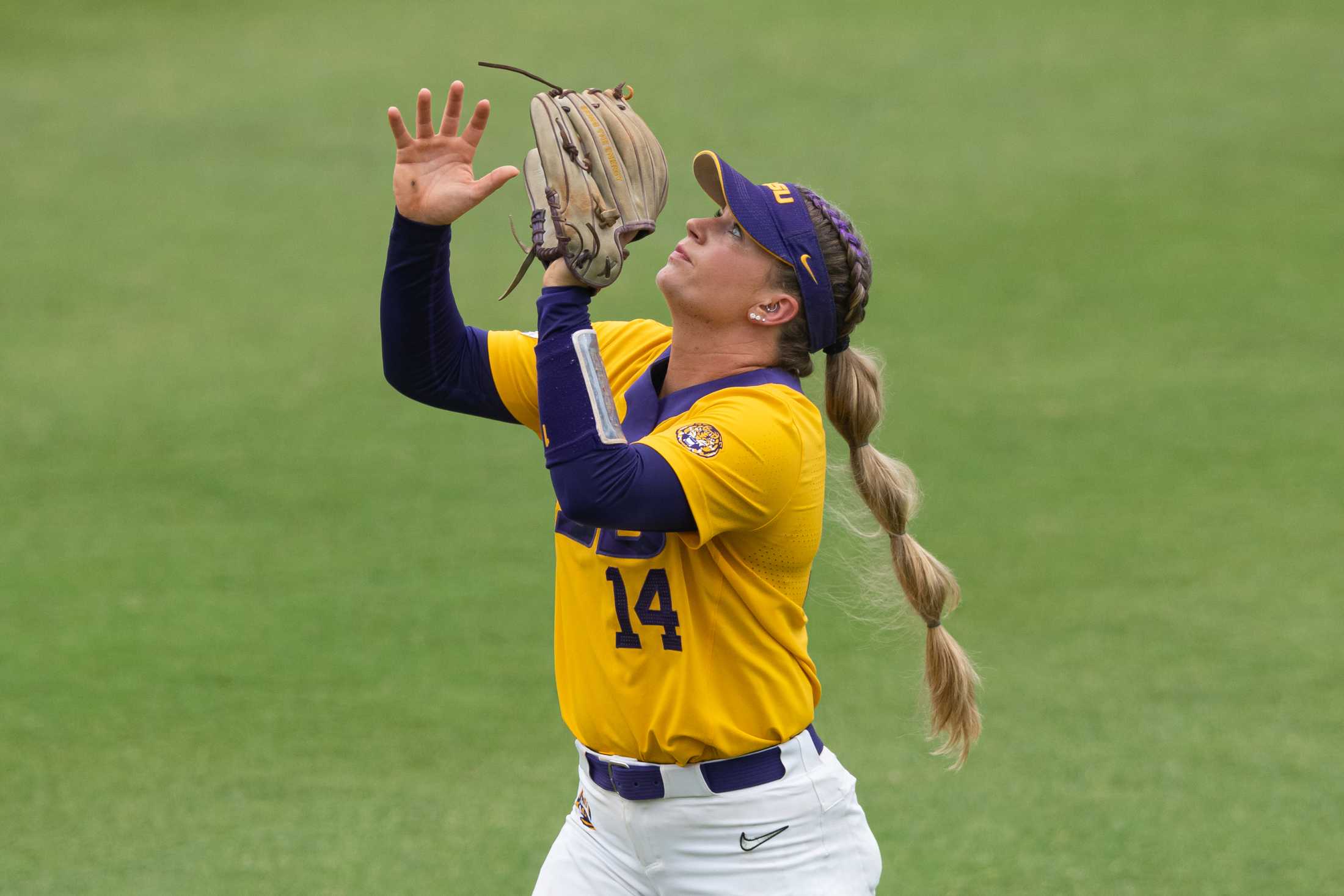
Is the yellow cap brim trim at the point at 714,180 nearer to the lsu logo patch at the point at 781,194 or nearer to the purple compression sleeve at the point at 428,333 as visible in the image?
the lsu logo patch at the point at 781,194

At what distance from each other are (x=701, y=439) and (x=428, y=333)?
0.87m

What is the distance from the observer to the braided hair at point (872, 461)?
3.50 metres

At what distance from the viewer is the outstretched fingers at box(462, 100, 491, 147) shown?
3.46 metres

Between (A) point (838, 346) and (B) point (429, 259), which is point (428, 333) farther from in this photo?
(A) point (838, 346)

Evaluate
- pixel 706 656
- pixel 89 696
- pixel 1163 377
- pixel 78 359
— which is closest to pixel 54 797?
pixel 89 696

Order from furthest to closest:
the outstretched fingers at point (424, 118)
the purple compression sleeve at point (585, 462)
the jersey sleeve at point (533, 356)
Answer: the jersey sleeve at point (533, 356)
the outstretched fingers at point (424, 118)
the purple compression sleeve at point (585, 462)

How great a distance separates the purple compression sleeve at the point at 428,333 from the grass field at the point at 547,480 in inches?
38.7

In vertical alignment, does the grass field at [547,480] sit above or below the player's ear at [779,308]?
below

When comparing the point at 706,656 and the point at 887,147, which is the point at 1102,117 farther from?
the point at 706,656

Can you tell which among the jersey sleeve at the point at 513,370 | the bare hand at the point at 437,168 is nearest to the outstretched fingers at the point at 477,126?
the bare hand at the point at 437,168

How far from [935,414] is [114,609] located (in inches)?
224

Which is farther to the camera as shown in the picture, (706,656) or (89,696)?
(89,696)

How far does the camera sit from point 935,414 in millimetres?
11031

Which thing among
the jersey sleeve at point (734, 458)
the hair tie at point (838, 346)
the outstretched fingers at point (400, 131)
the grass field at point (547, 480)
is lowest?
the grass field at point (547, 480)
